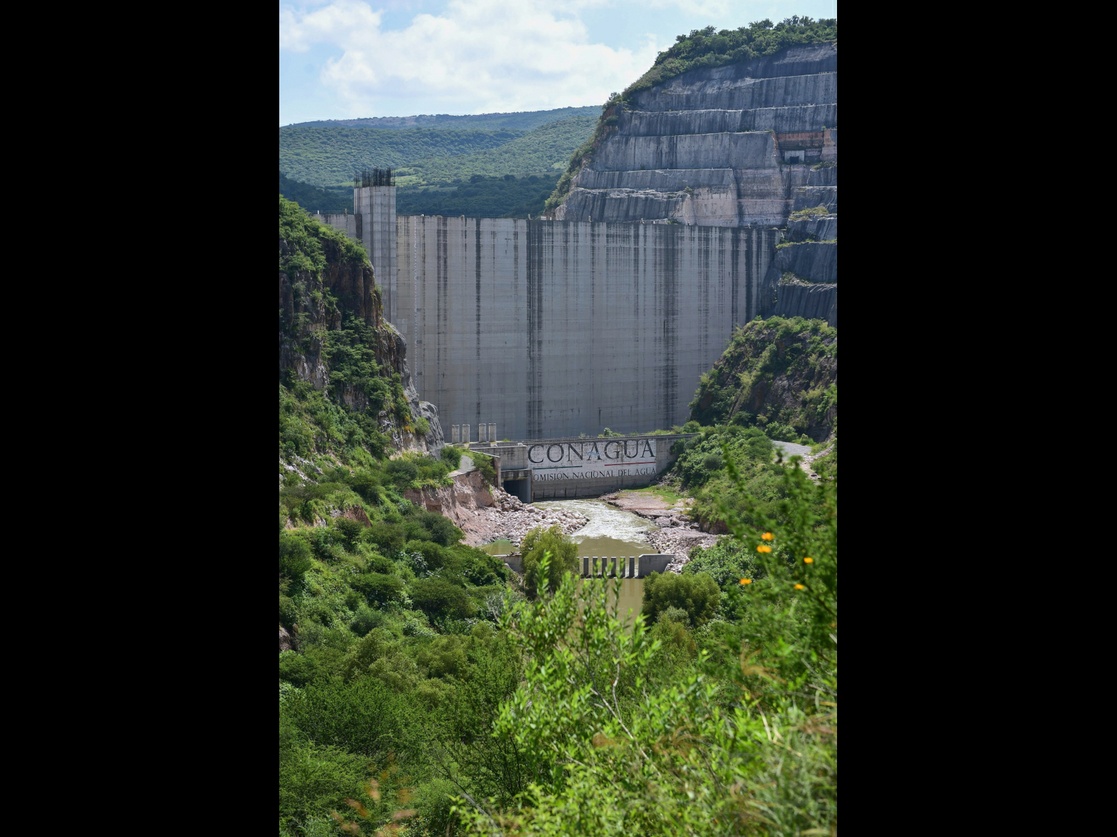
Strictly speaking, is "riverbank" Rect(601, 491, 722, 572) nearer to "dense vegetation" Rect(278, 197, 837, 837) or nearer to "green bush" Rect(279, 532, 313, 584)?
"dense vegetation" Rect(278, 197, 837, 837)

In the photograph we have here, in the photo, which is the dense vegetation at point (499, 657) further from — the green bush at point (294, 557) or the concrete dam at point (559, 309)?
the concrete dam at point (559, 309)

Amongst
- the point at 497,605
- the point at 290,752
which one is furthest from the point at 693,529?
the point at 290,752

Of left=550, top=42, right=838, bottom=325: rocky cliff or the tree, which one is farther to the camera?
left=550, top=42, right=838, bottom=325: rocky cliff

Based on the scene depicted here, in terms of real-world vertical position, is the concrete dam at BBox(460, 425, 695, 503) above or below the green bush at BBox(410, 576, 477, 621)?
above

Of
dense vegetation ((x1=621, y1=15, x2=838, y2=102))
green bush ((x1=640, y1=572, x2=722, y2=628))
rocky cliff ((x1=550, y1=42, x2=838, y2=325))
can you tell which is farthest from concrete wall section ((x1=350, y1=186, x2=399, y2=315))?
dense vegetation ((x1=621, y1=15, x2=838, y2=102))
